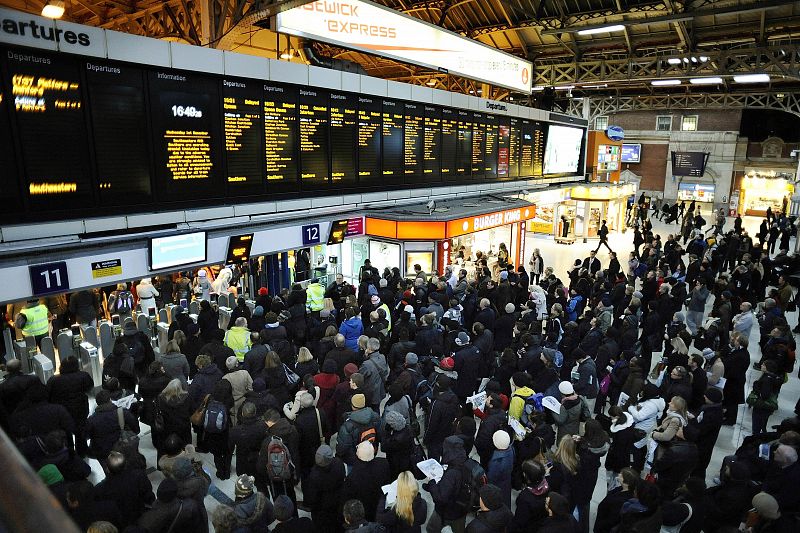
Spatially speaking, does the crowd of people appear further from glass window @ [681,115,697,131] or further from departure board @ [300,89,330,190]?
glass window @ [681,115,697,131]

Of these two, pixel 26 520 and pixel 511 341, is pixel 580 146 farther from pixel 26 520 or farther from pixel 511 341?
pixel 26 520

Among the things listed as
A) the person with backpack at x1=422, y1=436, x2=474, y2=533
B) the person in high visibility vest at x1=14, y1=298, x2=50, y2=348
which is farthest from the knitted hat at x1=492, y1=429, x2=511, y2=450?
the person in high visibility vest at x1=14, y1=298, x2=50, y2=348

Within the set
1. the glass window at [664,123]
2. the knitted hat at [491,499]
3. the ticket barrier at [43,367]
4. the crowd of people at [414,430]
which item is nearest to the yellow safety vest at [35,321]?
the ticket barrier at [43,367]

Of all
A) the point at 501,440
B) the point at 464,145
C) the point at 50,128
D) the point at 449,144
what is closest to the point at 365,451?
the point at 501,440

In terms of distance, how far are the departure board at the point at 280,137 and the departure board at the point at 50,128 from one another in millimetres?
3542

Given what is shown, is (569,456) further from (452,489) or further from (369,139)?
(369,139)

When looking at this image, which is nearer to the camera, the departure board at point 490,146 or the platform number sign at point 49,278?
the platform number sign at point 49,278

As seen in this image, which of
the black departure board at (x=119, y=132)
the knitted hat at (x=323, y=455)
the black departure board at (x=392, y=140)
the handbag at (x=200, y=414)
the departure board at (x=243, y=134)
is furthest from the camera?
the black departure board at (x=392, y=140)

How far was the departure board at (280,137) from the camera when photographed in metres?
10.6

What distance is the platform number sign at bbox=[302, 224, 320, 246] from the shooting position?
11.7 metres

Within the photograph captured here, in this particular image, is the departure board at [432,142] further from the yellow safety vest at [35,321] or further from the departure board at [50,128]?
the yellow safety vest at [35,321]

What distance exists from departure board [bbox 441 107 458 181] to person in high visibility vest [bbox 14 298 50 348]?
1134cm

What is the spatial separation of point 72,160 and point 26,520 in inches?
340

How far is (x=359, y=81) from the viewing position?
12.4 metres
